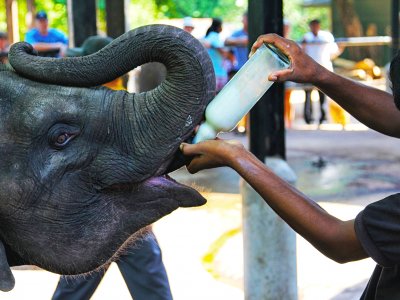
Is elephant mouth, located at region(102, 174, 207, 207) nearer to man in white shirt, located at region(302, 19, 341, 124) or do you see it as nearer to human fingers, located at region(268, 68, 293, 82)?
human fingers, located at region(268, 68, 293, 82)

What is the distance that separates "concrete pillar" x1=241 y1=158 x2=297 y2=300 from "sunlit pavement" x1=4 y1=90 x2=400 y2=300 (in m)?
0.49

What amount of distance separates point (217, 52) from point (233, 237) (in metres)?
5.78

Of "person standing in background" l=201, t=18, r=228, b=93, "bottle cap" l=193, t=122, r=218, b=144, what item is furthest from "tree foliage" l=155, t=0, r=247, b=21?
"bottle cap" l=193, t=122, r=218, b=144

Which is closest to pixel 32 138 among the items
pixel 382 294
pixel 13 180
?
pixel 13 180

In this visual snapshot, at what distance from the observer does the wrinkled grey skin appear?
2414mm

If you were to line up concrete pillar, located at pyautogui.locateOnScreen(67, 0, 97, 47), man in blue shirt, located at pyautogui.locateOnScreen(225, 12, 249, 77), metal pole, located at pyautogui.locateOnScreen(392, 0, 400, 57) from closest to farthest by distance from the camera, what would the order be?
concrete pillar, located at pyautogui.locateOnScreen(67, 0, 97, 47) < man in blue shirt, located at pyautogui.locateOnScreen(225, 12, 249, 77) < metal pole, located at pyautogui.locateOnScreen(392, 0, 400, 57)

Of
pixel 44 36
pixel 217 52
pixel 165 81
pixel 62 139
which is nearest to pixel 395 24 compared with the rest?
pixel 217 52

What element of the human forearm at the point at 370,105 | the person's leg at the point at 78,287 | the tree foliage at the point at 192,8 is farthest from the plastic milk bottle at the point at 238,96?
the tree foliage at the point at 192,8

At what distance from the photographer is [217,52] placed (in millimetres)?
12641

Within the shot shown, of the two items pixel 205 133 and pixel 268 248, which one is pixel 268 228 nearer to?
pixel 268 248

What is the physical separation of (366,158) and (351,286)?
5.93 metres

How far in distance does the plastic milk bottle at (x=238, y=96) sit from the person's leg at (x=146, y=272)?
6.23 ft

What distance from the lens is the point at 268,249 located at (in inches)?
208

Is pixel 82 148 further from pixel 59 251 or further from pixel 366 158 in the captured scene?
pixel 366 158
